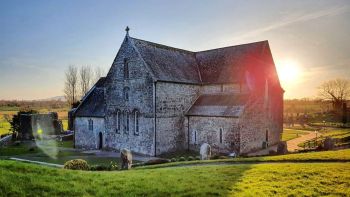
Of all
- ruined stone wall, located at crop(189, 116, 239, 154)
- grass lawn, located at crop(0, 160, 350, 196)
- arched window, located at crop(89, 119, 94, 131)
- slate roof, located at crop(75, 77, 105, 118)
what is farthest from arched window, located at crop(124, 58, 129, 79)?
grass lawn, located at crop(0, 160, 350, 196)

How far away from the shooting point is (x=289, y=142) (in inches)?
1512

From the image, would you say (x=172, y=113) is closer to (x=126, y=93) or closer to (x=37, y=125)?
(x=126, y=93)

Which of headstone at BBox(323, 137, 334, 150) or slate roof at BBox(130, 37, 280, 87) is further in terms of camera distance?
slate roof at BBox(130, 37, 280, 87)

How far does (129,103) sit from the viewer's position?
111 ft

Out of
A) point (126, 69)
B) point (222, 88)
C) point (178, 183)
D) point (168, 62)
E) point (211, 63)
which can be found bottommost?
point (178, 183)

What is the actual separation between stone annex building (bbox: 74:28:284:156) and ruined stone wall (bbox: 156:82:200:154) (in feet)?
0.36

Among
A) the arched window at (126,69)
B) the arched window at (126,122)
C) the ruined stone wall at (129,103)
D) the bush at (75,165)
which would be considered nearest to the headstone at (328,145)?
the ruined stone wall at (129,103)

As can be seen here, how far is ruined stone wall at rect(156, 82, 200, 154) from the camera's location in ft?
104

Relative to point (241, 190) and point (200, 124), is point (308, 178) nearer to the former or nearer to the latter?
point (241, 190)

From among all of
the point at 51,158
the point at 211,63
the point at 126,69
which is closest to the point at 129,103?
the point at 126,69

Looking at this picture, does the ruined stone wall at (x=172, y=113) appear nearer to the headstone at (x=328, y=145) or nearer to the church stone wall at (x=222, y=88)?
the church stone wall at (x=222, y=88)

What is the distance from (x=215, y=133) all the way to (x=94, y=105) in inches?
695

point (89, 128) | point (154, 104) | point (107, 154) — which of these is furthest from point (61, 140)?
point (154, 104)

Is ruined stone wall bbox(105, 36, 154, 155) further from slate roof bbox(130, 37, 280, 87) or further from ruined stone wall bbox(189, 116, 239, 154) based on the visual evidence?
ruined stone wall bbox(189, 116, 239, 154)
